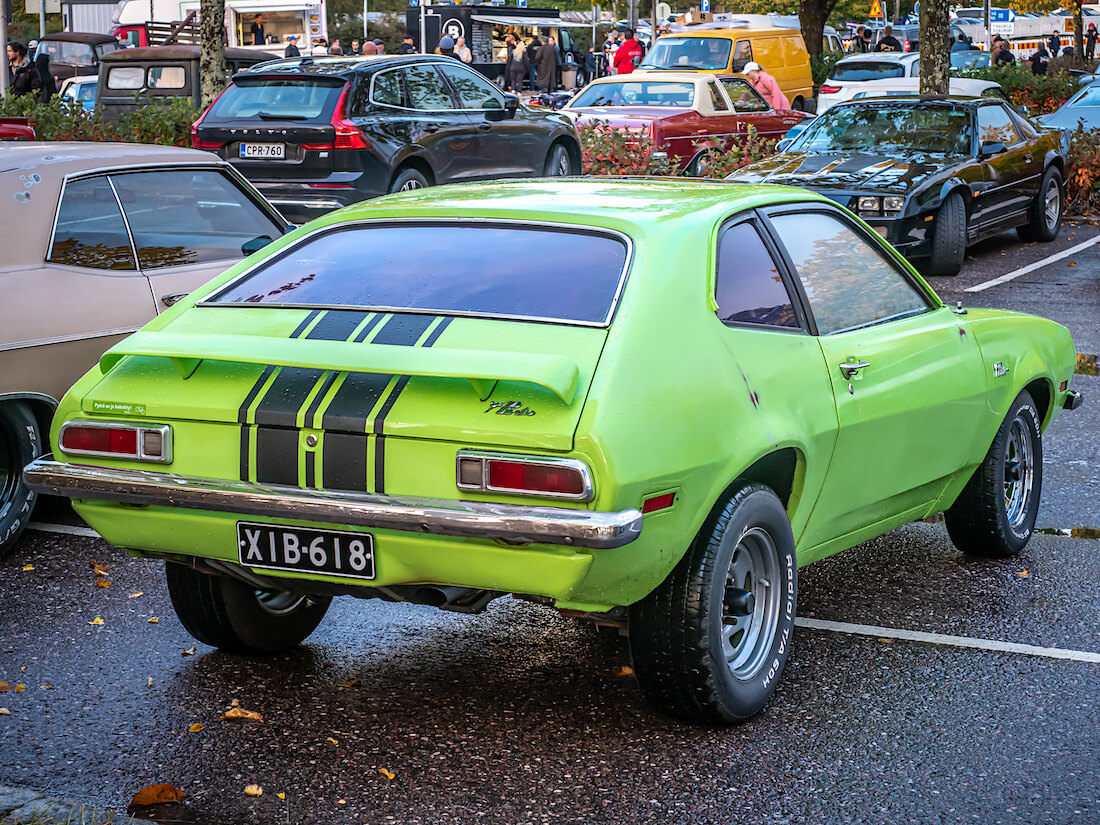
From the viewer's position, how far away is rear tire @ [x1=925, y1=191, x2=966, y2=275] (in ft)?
42.9

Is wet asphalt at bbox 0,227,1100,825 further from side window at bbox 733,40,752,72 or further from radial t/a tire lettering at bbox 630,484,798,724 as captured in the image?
side window at bbox 733,40,752,72

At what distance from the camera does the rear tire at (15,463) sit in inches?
237

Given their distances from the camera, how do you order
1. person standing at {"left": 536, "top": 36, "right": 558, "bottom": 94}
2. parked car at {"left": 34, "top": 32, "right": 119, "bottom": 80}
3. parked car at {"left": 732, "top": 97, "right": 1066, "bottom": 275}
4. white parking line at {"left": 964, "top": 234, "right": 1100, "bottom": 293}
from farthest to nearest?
1. person standing at {"left": 536, "top": 36, "right": 558, "bottom": 94}
2. parked car at {"left": 34, "top": 32, "right": 119, "bottom": 80}
3. white parking line at {"left": 964, "top": 234, "right": 1100, "bottom": 293}
4. parked car at {"left": 732, "top": 97, "right": 1066, "bottom": 275}

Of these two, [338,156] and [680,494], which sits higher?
[338,156]

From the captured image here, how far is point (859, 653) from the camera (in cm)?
492

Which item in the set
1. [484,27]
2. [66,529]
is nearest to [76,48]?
[484,27]

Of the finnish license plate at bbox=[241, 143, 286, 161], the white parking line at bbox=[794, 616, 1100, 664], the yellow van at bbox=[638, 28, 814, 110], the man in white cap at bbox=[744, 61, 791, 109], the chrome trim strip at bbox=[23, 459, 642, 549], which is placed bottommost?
the white parking line at bbox=[794, 616, 1100, 664]

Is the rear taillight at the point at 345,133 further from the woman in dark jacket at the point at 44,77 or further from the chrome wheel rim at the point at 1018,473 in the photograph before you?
the woman in dark jacket at the point at 44,77

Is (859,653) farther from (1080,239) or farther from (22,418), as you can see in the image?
(1080,239)

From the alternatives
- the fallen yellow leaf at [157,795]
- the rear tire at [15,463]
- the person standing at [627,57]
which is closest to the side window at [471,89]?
the rear tire at [15,463]

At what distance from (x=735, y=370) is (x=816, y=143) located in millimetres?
10346

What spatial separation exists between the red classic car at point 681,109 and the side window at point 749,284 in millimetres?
12906

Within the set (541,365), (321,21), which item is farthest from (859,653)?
(321,21)

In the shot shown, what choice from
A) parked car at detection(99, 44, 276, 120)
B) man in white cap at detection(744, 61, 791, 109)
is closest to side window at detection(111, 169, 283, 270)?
parked car at detection(99, 44, 276, 120)
